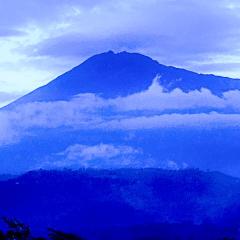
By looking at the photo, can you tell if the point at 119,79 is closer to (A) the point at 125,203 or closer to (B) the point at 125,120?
(B) the point at 125,120

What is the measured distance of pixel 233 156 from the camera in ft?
19.5

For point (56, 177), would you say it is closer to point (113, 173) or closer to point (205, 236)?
point (113, 173)

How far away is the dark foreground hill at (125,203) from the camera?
560 cm

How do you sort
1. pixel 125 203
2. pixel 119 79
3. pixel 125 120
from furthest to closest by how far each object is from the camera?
pixel 119 79 < pixel 125 120 < pixel 125 203

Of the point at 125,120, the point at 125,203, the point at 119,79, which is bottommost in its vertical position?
the point at 125,203

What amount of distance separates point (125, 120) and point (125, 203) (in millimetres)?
829

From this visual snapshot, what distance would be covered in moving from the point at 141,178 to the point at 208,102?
1069 mm

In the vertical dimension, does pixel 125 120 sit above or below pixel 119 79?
below

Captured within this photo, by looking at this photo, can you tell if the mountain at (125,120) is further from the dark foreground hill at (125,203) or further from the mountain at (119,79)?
the dark foreground hill at (125,203)

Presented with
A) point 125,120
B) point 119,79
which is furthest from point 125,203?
point 119,79

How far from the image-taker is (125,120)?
19.5 ft

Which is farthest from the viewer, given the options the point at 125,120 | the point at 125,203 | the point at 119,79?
the point at 119,79

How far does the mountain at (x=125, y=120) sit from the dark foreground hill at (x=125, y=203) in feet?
0.43

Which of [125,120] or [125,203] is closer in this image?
[125,203]
